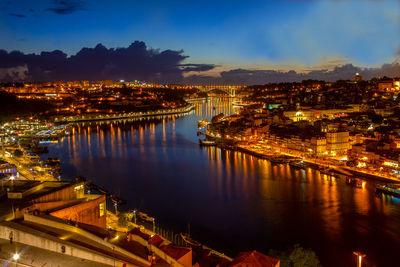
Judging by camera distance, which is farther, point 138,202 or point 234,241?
point 138,202

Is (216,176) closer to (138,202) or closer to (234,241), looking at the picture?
(138,202)

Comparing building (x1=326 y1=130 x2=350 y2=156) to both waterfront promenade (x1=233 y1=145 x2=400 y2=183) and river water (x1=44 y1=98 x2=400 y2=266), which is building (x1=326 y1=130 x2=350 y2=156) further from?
river water (x1=44 y1=98 x2=400 y2=266)

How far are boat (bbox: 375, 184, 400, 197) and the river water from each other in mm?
110

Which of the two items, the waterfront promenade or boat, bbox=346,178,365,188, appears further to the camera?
the waterfront promenade

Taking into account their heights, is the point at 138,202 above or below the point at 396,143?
below

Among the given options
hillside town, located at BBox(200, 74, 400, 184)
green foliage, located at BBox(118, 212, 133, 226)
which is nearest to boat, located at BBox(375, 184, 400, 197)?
hillside town, located at BBox(200, 74, 400, 184)

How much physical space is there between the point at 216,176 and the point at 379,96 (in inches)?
499

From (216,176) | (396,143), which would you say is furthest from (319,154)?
(216,176)

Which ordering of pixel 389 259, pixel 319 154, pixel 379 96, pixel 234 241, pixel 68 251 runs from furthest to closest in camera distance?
1. pixel 379 96
2. pixel 319 154
3. pixel 234 241
4. pixel 389 259
5. pixel 68 251

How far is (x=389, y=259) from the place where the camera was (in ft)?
12.1

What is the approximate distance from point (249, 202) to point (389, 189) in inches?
91.4

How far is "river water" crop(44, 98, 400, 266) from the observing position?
4.05m

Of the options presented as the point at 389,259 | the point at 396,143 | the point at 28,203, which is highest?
the point at 28,203

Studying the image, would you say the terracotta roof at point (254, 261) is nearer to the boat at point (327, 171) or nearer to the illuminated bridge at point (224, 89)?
the boat at point (327, 171)
